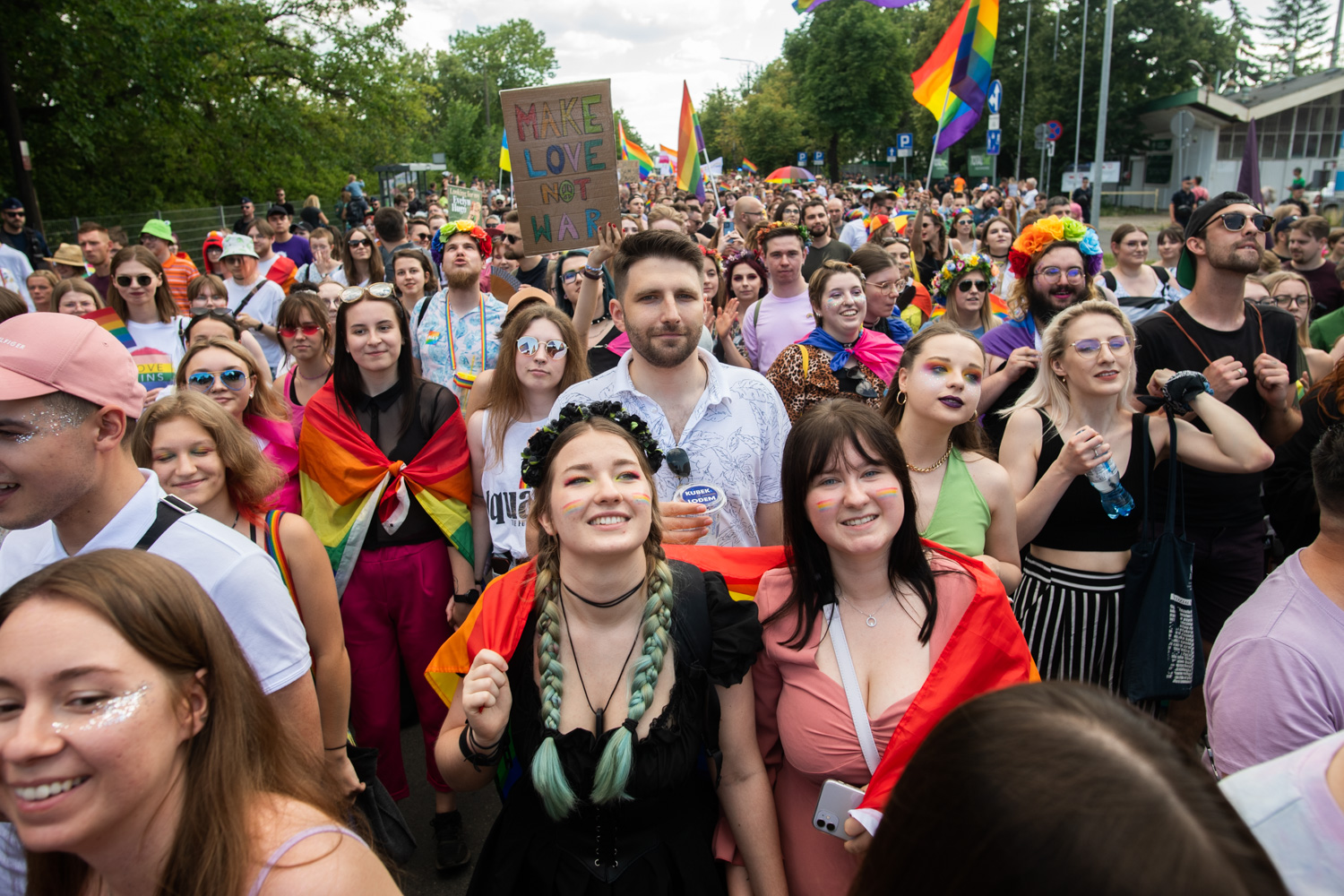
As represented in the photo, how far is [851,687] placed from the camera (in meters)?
2.06

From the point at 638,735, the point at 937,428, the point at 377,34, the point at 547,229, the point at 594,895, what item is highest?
the point at 377,34

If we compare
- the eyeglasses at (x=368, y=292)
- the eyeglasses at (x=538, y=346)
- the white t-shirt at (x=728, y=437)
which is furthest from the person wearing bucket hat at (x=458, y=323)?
the white t-shirt at (x=728, y=437)

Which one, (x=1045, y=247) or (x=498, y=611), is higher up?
(x=1045, y=247)

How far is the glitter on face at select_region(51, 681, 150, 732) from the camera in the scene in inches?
50.3

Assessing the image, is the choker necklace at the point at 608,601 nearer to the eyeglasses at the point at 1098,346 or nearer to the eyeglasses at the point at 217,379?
the eyeglasses at the point at 1098,346

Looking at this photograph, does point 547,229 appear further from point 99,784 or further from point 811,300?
point 99,784

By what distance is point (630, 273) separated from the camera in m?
3.18

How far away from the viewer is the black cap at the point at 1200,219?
158 inches

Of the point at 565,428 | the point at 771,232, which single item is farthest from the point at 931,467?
the point at 771,232

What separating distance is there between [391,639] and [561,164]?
3.06 meters

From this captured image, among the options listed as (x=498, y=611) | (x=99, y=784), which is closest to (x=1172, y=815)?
(x=99, y=784)

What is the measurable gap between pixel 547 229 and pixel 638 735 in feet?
12.5

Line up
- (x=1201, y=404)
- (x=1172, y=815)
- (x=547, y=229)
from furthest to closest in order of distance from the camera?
(x=547, y=229)
(x=1201, y=404)
(x=1172, y=815)

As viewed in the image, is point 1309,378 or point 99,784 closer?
point 99,784
